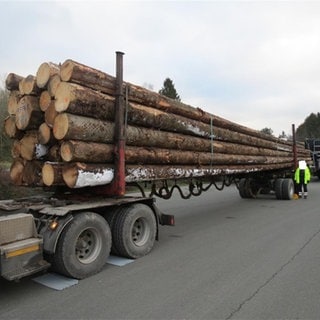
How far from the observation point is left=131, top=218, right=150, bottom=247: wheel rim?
6.69m

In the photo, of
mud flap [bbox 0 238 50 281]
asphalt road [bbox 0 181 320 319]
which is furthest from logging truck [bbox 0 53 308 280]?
asphalt road [bbox 0 181 320 319]

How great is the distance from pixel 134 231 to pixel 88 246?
113 centimetres

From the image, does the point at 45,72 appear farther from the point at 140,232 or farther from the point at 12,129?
the point at 140,232

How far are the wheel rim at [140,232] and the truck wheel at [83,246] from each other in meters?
0.86

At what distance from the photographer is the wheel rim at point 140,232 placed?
669cm

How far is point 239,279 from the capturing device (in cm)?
536

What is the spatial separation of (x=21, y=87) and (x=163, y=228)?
4.60 meters

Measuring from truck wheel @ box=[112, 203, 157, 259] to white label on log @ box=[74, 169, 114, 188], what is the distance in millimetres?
585

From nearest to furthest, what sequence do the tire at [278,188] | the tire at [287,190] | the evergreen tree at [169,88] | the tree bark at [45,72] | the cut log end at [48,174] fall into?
the cut log end at [48,174] < the tree bark at [45,72] < the tire at [287,190] < the tire at [278,188] < the evergreen tree at [169,88]

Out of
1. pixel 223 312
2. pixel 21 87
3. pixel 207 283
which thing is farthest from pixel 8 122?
pixel 223 312

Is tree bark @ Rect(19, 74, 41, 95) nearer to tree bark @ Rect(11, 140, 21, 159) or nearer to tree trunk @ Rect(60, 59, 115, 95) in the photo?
tree trunk @ Rect(60, 59, 115, 95)

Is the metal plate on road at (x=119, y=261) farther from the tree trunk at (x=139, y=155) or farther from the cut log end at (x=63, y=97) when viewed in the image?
the cut log end at (x=63, y=97)

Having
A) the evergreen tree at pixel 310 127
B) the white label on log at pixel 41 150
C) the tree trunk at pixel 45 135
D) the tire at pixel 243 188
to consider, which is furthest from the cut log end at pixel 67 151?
the evergreen tree at pixel 310 127

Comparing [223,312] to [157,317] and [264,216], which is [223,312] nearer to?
[157,317]
